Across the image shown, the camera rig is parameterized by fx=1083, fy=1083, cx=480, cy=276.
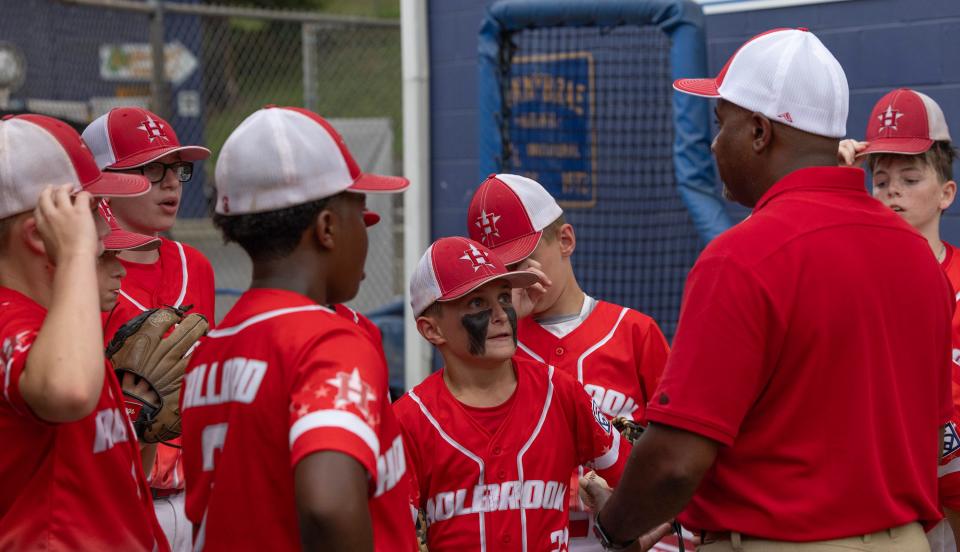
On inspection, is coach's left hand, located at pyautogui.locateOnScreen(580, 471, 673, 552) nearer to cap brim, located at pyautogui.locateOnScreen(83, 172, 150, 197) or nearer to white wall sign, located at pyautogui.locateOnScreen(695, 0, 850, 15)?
cap brim, located at pyautogui.locateOnScreen(83, 172, 150, 197)

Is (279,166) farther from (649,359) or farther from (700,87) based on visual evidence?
(649,359)

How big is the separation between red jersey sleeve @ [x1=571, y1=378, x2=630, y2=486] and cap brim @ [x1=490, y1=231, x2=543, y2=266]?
0.48m

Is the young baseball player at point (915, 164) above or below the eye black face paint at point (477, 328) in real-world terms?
above

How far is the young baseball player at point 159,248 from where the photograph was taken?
3.73m

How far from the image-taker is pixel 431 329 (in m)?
3.21

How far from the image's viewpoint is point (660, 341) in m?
3.62

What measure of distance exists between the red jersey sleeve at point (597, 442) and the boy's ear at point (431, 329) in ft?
1.39

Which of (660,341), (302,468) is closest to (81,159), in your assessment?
(302,468)

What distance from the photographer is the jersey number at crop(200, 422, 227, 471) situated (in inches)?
83.1

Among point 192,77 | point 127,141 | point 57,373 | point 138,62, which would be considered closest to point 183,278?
point 127,141

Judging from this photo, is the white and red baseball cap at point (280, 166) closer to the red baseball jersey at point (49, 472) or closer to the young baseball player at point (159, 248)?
the red baseball jersey at point (49, 472)

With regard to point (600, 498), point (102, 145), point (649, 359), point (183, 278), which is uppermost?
point (102, 145)

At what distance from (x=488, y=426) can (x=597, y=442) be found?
32cm

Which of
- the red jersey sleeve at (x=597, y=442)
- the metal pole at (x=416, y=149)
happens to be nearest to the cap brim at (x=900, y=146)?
the red jersey sleeve at (x=597, y=442)
